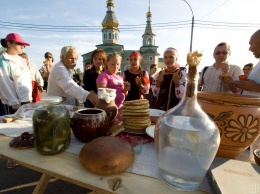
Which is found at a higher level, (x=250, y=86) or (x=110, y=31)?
(x=110, y=31)

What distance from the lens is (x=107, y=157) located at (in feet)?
2.24

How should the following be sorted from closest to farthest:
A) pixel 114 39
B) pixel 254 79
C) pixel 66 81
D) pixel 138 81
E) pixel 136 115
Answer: pixel 136 115, pixel 254 79, pixel 66 81, pixel 138 81, pixel 114 39

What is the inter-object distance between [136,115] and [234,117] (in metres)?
0.52

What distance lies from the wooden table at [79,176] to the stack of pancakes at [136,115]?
0.38m

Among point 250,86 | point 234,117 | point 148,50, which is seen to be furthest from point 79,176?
point 148,50

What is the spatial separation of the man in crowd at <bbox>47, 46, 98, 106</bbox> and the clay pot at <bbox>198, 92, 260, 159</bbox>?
0.93m

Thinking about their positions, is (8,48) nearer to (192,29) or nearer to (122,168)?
(122,168)

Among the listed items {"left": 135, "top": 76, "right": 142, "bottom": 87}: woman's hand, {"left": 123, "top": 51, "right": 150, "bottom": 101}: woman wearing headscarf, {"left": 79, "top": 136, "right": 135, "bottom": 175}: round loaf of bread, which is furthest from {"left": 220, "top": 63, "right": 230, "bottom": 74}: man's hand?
{"left": 79, "top": 136, "right": 135, "bottom": 175}: round loaf of bread

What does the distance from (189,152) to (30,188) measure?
221 centimetres

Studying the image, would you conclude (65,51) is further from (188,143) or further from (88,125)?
(188,143)

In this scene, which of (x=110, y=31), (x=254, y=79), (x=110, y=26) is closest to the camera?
(x=254, y=79)

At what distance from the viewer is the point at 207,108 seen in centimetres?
77

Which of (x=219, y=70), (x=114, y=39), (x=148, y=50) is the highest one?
(x=114, y=39)

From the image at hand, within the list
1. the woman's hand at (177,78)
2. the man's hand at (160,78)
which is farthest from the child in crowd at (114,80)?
the woman's hand at (177,78)
